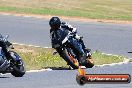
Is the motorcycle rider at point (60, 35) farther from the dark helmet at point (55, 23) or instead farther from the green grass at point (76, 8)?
the green grass at point (76, 8)

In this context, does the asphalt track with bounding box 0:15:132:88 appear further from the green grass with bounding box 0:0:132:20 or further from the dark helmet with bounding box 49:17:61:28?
the green grass with bounding box 0:0:132:20

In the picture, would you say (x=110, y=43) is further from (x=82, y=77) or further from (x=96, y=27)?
(x=82, y=77)

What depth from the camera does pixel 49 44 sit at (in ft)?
92.0

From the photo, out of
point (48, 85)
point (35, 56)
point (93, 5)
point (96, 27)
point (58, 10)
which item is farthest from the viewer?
point (93, 5)

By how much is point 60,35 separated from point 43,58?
414cm

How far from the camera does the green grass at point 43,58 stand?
1933 cm

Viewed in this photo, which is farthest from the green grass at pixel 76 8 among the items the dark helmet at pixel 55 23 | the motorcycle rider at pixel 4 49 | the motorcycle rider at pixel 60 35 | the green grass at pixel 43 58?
the motorcycle rider at pixel 4 49

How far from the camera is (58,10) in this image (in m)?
45.1

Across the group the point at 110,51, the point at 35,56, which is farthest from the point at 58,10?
the point at 35,56

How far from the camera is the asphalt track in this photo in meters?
14.3

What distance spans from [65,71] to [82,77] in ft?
30.9

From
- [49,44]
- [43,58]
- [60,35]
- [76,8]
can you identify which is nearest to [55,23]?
[60,35]

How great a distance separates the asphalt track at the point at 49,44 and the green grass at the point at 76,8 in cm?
355

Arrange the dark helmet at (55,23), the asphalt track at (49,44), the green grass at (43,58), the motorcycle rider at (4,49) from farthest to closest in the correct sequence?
1. the green grass at (43,58)
2. the dark helmet at (55,23)
3. the motorcycle rider at (4,49)
4. the asphalt track at (49,44)
